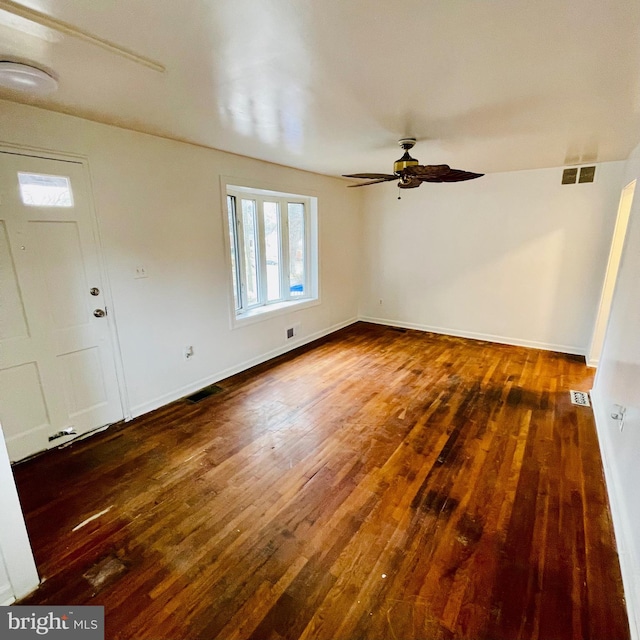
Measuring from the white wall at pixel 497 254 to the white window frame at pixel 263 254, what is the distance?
127cm

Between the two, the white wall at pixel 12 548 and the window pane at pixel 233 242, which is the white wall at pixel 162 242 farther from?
the white wall at pixel 12 548

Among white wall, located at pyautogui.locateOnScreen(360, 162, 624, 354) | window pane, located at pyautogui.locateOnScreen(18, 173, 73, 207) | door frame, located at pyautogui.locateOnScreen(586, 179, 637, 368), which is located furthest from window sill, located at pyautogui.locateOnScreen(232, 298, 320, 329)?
door frame, located at pyautogui.locateOnScreen(586, 179, 637, 368)

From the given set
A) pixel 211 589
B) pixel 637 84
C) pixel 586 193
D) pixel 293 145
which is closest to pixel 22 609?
pixel 211 589

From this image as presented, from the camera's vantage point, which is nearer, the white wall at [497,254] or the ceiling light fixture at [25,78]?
the ceiling light fixture at [25,78]

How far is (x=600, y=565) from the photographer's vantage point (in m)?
1.62

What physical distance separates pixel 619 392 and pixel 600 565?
1.19m

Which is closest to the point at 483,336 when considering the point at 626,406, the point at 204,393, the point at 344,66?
the point at 626,406

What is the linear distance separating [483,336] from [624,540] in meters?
3.52

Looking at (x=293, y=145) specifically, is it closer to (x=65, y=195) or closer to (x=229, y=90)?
(x=229, y=90)

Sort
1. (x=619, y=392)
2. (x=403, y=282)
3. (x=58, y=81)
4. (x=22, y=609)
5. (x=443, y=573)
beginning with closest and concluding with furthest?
(x=22, y=609), (x=443, y=573), (x=58, y=81), (x=619, y=392), (x=403, y=282)

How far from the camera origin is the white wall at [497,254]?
13.4 feet

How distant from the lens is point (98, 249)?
255 centimetres

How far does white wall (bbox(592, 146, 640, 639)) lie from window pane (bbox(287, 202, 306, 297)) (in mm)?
3496

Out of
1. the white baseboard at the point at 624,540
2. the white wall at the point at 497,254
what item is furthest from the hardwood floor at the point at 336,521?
the white wall at the point at 497,254
